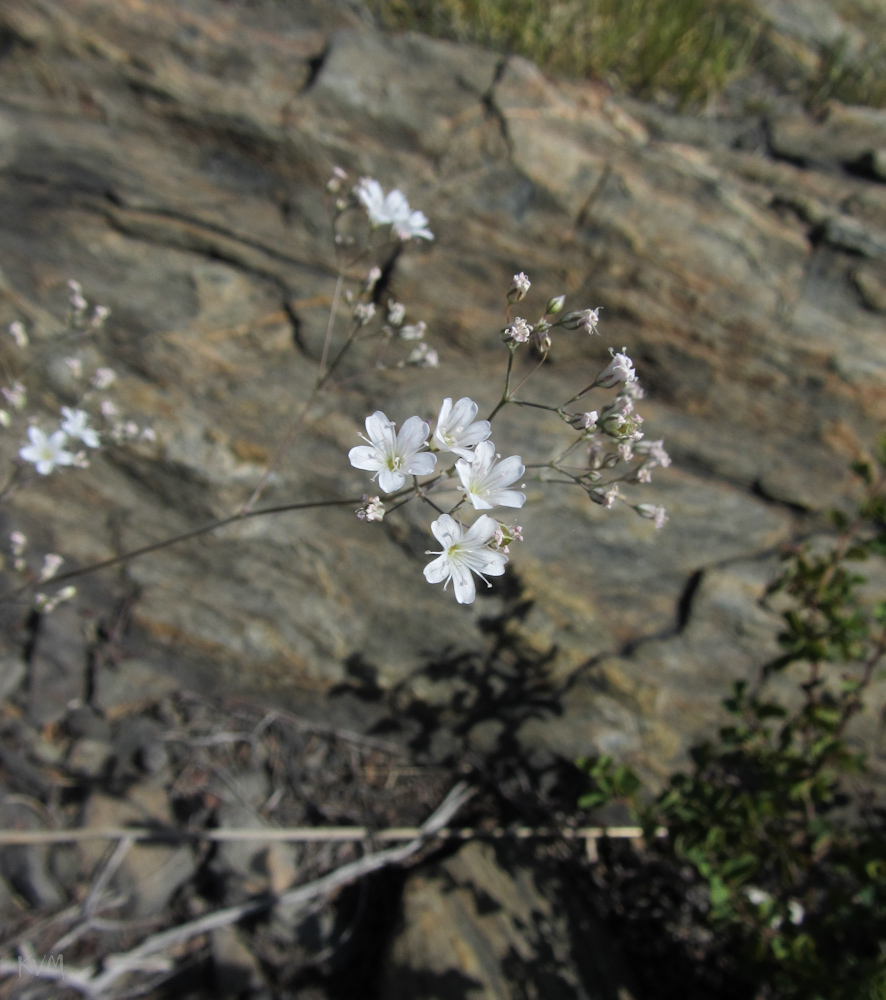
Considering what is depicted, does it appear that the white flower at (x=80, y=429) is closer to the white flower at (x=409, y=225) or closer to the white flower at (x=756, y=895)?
the white flower at (x=409, y=225)

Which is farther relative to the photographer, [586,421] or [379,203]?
[379,203]

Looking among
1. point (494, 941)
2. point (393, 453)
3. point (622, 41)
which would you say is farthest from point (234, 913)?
point (622, 41)

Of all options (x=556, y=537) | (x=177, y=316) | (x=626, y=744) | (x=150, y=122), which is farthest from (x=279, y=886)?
(x=150, y=122)

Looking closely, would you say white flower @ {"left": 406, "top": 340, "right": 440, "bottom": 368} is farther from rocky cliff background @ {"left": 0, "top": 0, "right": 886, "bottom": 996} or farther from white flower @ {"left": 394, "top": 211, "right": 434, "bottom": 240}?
rocky cliff background @ {"left": 0, "top": 0, "right": 886, "bottom": 996}

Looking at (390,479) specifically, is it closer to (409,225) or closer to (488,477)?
Result: (488,477)

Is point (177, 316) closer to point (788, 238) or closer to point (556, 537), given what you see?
point (556, 537)

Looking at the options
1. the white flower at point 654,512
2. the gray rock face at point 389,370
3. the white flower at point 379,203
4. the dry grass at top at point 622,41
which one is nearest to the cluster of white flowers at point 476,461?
the white flower at point 654,512
